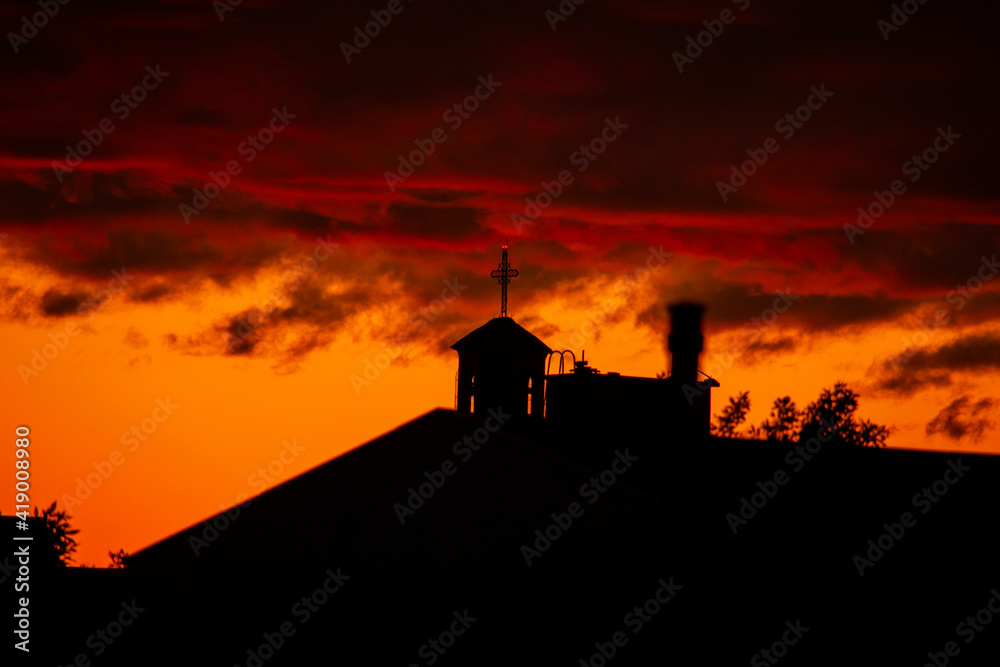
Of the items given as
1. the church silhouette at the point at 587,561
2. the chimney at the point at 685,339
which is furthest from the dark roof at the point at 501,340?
the chimney at the point at 685,339

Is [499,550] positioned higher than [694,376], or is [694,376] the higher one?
[694,376]

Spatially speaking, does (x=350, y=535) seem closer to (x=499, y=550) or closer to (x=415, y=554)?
(x=415, y=554)

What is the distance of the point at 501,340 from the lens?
30484mm

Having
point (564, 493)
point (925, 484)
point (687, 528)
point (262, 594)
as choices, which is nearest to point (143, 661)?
point (262, 594)

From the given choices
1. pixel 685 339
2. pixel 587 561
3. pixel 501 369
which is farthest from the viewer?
pixel 501 369

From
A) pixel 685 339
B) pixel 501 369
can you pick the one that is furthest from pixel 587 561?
pixel 501 369

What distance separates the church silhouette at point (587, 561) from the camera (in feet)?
55.3

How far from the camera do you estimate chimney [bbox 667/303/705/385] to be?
18.8 meters

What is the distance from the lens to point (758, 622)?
57.7ft

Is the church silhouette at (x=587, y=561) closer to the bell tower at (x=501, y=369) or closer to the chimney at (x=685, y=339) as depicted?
the chimney at (x=685, y=339)

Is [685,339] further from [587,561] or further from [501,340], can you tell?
[501,340]

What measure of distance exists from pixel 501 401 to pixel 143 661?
13605 millimetres

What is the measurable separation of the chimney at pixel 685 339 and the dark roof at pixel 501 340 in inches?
444

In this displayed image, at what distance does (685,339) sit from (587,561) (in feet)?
12.4
